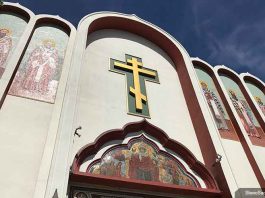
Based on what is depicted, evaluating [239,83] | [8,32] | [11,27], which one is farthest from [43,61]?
[239,83]

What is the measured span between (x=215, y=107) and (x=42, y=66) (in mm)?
4820

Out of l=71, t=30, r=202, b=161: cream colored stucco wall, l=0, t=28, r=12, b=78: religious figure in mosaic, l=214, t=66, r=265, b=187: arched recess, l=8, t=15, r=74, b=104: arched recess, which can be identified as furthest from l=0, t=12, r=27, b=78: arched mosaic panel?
l=214, t=66, r=265, b=187: arched recess

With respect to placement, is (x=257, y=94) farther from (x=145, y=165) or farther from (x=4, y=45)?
(x=4, y=45)

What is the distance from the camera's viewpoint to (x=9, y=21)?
8.17m

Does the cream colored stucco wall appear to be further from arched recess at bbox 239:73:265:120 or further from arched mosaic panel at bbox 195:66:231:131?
arched recess at bbox 239:73:265:120

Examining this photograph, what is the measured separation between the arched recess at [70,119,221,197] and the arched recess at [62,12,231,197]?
0.38 m

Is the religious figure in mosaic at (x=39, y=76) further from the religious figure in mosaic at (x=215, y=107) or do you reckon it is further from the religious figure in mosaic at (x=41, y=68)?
the religious figure in mosaic at (x=215, y=107)

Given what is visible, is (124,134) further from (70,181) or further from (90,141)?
(70,181)

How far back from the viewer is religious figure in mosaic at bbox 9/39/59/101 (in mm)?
6406

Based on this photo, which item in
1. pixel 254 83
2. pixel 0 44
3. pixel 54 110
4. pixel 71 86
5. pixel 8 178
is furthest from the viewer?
pixel 254 83

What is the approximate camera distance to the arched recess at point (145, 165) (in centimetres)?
548

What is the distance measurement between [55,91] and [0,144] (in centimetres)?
178

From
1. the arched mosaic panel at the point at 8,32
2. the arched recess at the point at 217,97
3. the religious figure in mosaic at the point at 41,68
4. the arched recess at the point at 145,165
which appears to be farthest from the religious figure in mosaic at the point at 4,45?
the arched recess at the point at 217,97

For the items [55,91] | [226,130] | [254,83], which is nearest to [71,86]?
[55,91]
